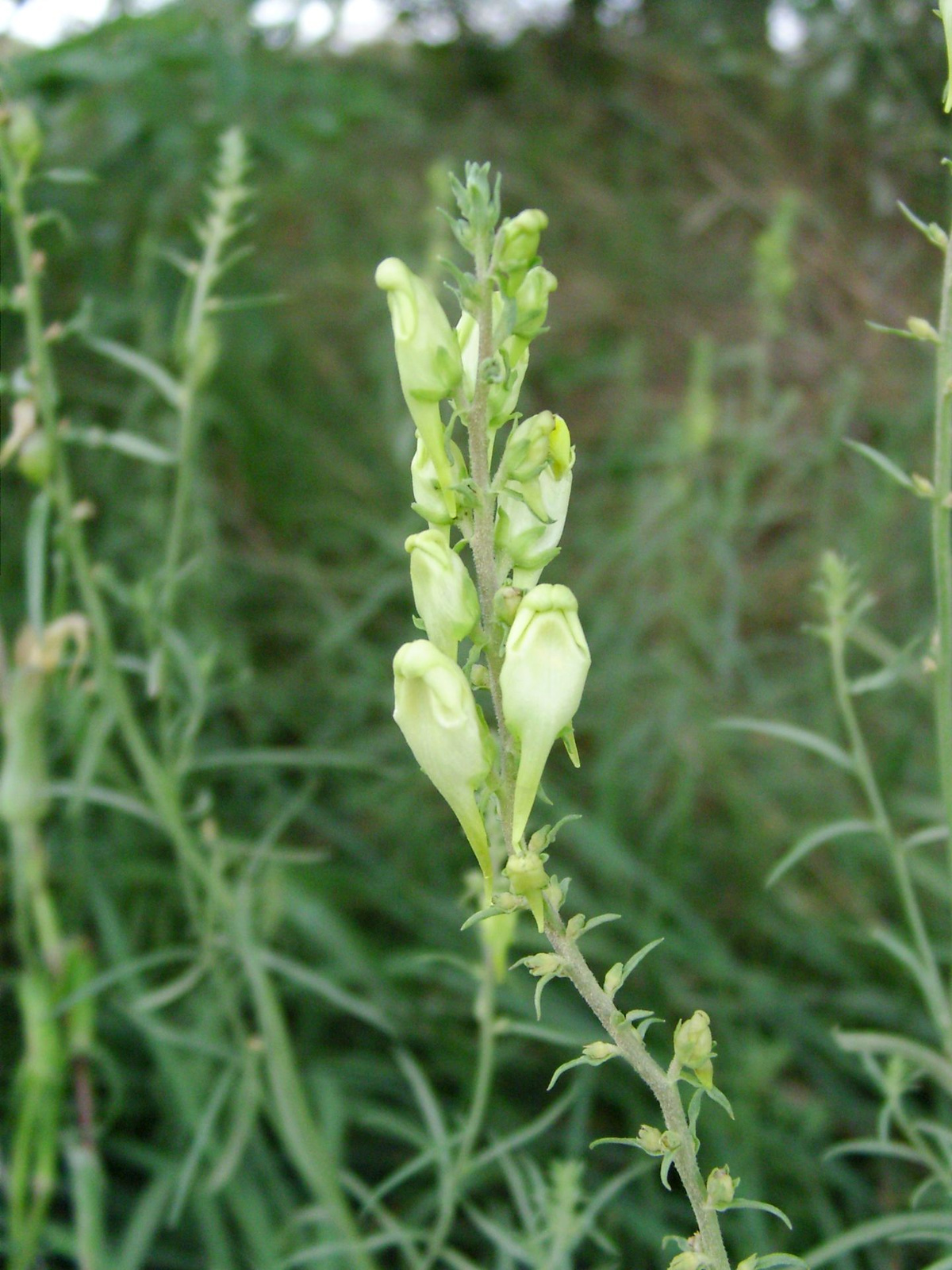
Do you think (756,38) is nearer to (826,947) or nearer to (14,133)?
(826,947)

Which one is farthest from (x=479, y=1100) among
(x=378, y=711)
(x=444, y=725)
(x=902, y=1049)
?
(x=378, y=711)

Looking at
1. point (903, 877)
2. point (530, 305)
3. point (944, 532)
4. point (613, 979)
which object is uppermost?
point (530, 305)

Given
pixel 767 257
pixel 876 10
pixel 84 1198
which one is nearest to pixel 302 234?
pixel 876 10

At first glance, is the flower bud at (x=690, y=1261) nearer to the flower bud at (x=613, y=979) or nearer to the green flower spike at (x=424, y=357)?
the flower bud at (x=613, y=979)

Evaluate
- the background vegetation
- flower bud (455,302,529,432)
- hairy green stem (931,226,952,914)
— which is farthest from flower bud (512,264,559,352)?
the background vegetation

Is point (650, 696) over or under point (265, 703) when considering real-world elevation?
under

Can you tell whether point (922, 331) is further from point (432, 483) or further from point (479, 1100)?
point (479, 1100)
